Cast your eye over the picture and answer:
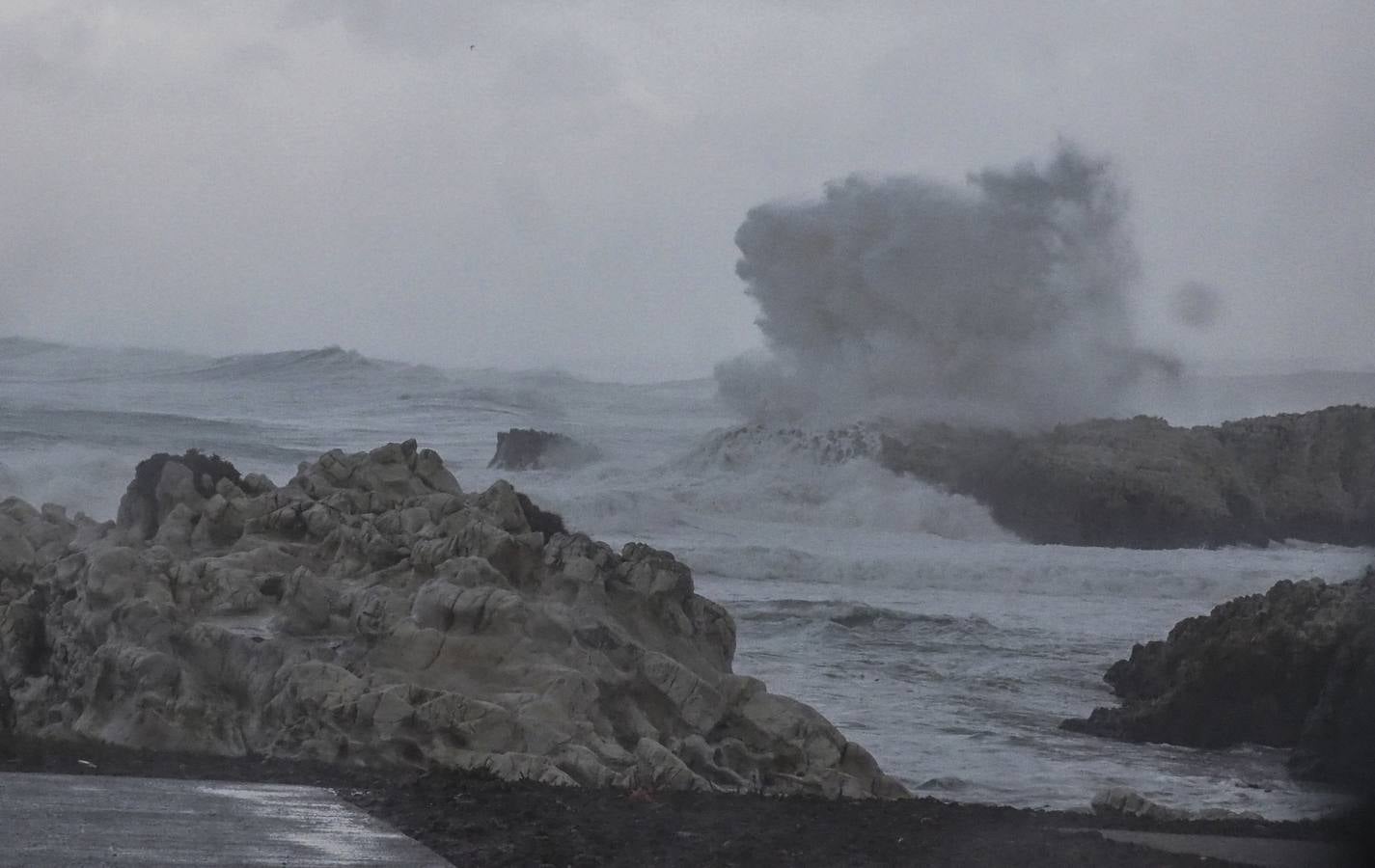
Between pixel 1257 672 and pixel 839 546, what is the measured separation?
15176mm

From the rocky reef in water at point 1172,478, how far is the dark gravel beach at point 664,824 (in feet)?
76.1

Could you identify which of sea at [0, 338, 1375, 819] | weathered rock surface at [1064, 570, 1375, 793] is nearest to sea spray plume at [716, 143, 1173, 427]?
sea at [0, 338, 1375, 819]

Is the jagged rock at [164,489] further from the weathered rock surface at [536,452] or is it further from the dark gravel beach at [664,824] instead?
the weathered rock surface at [536,452]

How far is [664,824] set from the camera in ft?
24.3

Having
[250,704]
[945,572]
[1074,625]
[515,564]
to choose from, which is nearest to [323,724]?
[250,704]

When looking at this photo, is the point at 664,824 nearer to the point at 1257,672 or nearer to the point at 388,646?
the point at 388,646

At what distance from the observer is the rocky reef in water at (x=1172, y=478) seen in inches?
1242

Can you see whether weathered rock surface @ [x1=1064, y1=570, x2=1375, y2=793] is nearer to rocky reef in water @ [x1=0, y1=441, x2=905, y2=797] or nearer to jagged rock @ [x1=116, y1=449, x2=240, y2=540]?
rocky reef in water @ [x1=0, y1=441, x2=905, y2=797]

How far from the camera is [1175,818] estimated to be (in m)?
9.36

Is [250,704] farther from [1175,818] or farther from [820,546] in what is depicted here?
[820,546]

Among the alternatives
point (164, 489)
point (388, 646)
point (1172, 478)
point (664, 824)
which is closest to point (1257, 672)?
point (388, 646)

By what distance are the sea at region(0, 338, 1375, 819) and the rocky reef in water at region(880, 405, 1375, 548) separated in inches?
24.5

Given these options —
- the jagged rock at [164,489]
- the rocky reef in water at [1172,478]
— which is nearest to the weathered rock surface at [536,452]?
the rocky reef in water at [1172,478]

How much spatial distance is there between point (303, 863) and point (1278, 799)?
7.25m
